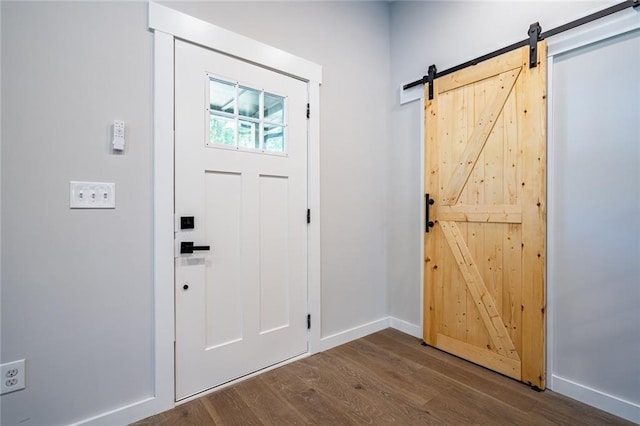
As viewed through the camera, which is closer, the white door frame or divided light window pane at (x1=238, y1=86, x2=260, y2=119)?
the white door frame

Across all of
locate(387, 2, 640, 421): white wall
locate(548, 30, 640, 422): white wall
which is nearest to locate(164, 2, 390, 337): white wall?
locate(387, 2, 640, 421): white wall

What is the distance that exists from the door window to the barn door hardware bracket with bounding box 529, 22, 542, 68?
1697mm

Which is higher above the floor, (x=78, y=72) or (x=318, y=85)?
(x=318, y=85)

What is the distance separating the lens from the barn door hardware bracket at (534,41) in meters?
1.98

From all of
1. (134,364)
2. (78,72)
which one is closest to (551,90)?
(78,72)

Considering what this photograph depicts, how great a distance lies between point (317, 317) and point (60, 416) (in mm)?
1594

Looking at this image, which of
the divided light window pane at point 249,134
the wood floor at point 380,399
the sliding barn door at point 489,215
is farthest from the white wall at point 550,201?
the divided light window pane at point 249,134

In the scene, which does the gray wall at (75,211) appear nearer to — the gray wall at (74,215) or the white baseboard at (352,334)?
the gray wall at (74,215)

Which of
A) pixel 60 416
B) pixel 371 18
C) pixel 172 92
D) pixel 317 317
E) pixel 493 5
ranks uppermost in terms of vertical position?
pixel 371 18

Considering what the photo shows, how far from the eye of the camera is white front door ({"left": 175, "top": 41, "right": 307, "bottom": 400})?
71.9 inches

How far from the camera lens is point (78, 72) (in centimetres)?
151

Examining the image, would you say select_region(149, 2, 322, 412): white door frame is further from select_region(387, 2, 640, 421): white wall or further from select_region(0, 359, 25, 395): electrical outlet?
select_region(387, 2, 640, 421): white wall

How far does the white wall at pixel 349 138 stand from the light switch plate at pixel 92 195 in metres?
1.44

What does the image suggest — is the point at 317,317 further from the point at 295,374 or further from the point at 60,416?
the point at 60,416
